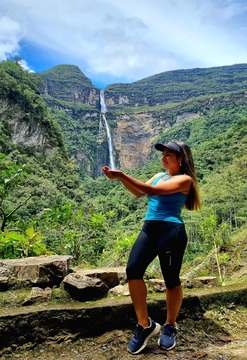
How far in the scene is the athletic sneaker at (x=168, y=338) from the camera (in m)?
1.91

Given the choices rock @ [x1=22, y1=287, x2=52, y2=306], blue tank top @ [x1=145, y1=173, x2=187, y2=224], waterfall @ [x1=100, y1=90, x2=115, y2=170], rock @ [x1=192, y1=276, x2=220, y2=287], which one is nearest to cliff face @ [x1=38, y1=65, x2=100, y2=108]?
waterfall @ [x1=100, y1=90, x2=115, y2=170]

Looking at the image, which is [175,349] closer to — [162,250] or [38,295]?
[162,250]

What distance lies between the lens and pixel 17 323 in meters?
1.83

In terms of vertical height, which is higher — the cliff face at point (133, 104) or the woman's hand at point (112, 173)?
the cliff face at point (133, 104)

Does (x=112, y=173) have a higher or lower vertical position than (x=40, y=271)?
higher

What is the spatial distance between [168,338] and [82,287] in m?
0.66

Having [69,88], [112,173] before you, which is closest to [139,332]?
[112,173]

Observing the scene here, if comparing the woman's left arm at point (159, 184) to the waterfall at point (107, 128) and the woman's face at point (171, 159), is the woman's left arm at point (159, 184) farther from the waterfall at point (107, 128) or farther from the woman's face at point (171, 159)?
the waterfall at point (107, 128)

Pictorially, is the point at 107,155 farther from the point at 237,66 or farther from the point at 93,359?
the point at 93,359

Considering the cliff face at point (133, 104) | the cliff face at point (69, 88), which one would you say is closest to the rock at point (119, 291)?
the cliff face at point (133, 104)

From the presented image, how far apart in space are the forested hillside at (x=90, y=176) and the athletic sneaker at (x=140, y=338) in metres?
1.25

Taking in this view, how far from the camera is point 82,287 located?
2.15 meters

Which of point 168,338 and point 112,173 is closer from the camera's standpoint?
point 112,173

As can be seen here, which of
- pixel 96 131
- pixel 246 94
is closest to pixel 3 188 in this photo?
pixel 246 94
